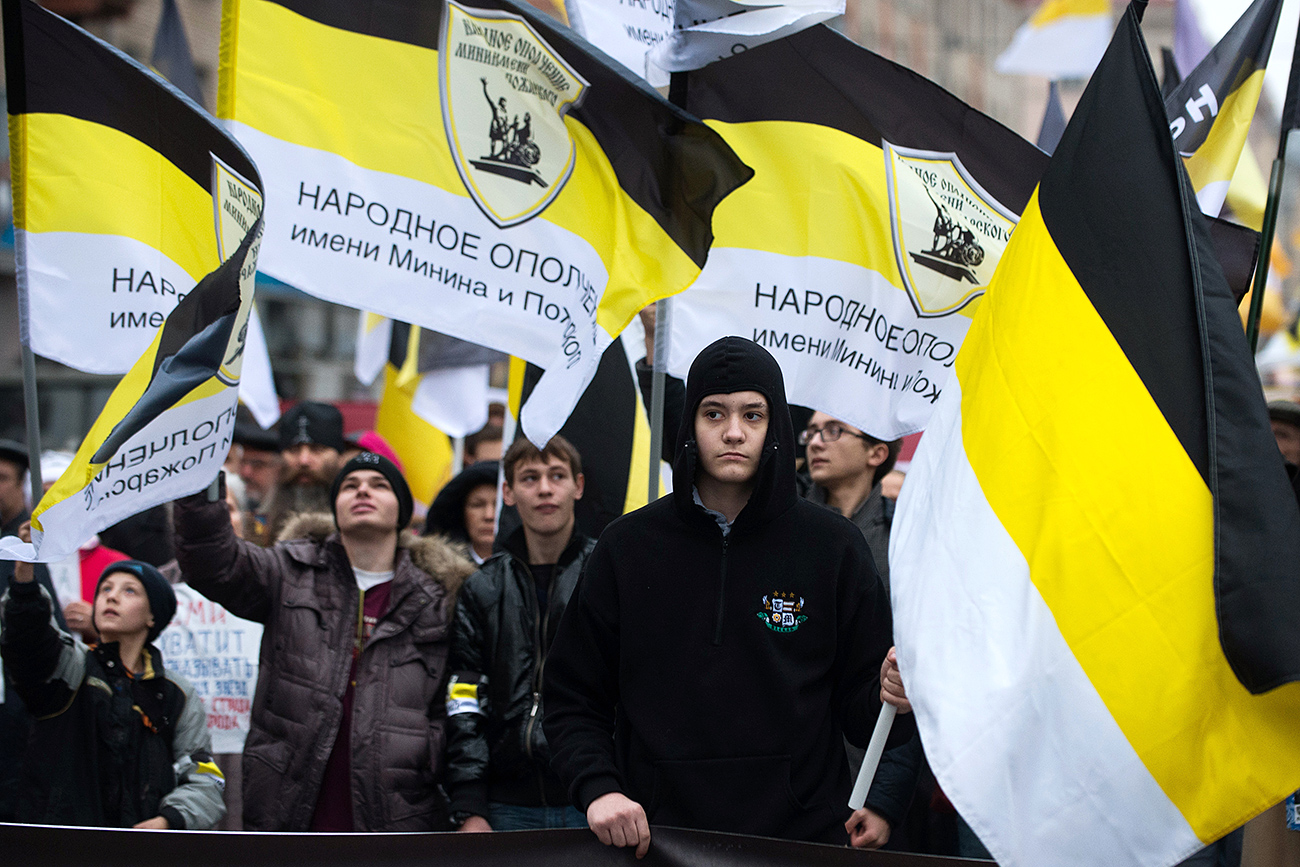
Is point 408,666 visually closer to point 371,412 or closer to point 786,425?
point 786,425

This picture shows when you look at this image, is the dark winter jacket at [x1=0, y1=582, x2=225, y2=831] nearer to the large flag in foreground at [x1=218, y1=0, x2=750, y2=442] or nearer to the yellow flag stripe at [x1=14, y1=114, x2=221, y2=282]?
the yellow flag stripe at [x1=14, y1=114, x2=221, y2=282]

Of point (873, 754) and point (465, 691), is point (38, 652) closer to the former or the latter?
point (465, 691)

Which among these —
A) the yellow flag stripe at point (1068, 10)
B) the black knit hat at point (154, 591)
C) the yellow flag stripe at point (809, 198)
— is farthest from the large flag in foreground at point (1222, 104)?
the yellow flag stripe at point (1068, 10)

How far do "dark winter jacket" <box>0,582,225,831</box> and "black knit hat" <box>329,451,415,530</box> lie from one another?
0.86 meters

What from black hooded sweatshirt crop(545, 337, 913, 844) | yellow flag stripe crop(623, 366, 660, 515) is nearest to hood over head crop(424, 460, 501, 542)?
yellow flag stripe crop(623, 366, 660, 515)

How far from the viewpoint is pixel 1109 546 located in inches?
97.6

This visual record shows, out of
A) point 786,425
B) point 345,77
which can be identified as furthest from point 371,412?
point 786,425

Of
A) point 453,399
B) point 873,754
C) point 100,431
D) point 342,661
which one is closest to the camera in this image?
point 873,754

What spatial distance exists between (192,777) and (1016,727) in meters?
2.77

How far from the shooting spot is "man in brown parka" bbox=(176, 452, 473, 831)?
155 inches

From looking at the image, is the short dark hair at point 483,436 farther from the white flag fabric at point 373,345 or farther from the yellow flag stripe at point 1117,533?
the yellow flag stripe at point 1117,533

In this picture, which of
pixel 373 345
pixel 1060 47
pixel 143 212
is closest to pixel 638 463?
pixel 143 212

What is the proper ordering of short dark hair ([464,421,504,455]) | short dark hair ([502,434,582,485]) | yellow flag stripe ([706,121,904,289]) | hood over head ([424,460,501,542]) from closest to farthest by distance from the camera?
1. short dark hair ([502,434,582,485])
2. yellow flag stripe ([706,121,904,289])
3. hood over head ([424,460,501,542])
4. short dark hair ([464,421,504,455])

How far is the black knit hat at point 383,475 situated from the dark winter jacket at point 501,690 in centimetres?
45
